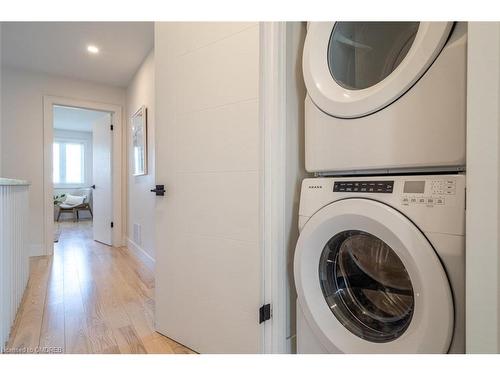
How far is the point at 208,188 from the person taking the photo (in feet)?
4.14

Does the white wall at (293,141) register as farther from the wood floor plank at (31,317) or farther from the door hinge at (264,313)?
the wood floor plank at (31,317)

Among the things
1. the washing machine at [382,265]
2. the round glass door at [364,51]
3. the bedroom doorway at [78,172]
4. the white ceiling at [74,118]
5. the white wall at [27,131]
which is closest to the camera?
the washing machine at [382,265]

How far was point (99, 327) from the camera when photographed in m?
1.52

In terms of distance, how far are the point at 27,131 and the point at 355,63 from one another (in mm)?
3686

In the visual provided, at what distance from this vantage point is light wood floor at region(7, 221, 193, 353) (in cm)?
136

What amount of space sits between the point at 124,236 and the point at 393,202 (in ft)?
11.7

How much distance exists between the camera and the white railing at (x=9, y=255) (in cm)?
124

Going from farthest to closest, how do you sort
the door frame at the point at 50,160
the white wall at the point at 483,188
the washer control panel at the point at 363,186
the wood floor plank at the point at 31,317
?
the door frame at the point at 50,160 → the wood floor plank at the point at 31,317 → the washer control panel at the point at 363,186 → the white wall at the point at 483,188

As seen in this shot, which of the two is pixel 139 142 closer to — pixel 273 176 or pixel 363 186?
pixel 273 176

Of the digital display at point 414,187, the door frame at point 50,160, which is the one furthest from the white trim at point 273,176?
the door frame at point 50,160

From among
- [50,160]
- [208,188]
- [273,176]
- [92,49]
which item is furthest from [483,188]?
[50,160]

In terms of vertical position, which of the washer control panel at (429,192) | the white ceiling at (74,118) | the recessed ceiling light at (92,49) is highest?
the recessed ceiling light at (92,49)

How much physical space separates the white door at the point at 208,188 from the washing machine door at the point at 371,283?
0.83 ft

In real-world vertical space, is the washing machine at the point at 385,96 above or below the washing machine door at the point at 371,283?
above
